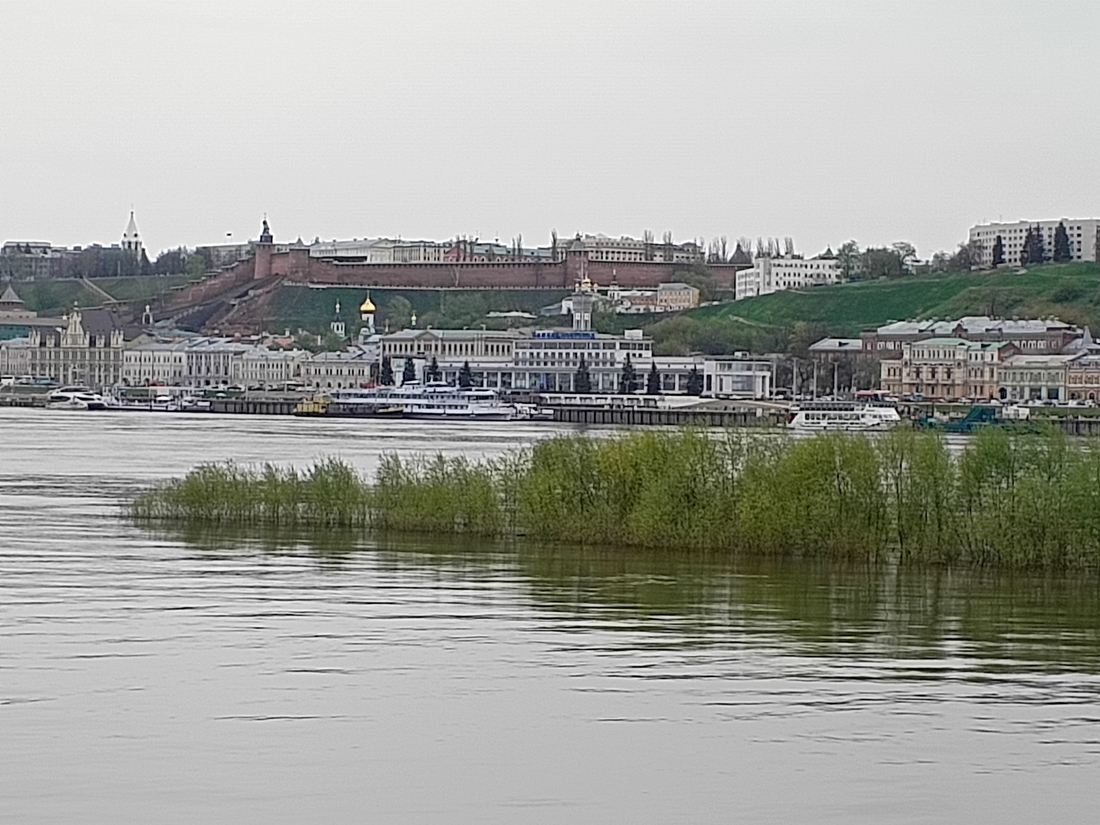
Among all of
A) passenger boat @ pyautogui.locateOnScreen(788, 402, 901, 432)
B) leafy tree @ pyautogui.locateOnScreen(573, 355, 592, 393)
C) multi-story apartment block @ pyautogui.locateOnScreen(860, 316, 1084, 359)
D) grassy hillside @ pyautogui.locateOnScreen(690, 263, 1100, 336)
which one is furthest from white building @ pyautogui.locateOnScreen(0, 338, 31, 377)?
passenger boat @ pyautogui.locateOnScreen(788, 402, 901, 432)

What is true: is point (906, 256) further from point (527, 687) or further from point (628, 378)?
point (527, 687)

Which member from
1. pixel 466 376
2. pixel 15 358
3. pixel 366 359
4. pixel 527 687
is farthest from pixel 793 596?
pixel 15 358

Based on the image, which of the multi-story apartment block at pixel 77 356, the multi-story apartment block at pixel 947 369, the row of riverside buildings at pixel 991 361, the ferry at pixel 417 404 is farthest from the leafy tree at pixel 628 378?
the multi-story apartment block at pixel 77 356

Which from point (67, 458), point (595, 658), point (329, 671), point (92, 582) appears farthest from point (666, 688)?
point (67, 458)

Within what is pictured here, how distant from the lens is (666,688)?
Result: 1234 cm

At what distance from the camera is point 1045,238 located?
10550cm

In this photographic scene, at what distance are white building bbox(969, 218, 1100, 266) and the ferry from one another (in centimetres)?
3466

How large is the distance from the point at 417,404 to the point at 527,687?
61.4m

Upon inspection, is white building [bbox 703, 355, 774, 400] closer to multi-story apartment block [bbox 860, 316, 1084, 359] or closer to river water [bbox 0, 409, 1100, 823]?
multi-story apartment block [bbox 860, 316, 1084, 359]

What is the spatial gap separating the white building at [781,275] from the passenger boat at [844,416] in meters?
36.5

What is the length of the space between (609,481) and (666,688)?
770cm

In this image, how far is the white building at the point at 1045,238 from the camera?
338ft

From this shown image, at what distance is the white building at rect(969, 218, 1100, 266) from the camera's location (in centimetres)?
10300

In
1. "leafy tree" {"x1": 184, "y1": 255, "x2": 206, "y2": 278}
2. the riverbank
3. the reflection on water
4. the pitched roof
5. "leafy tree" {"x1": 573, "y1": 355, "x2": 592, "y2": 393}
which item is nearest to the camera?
the reflection on water
